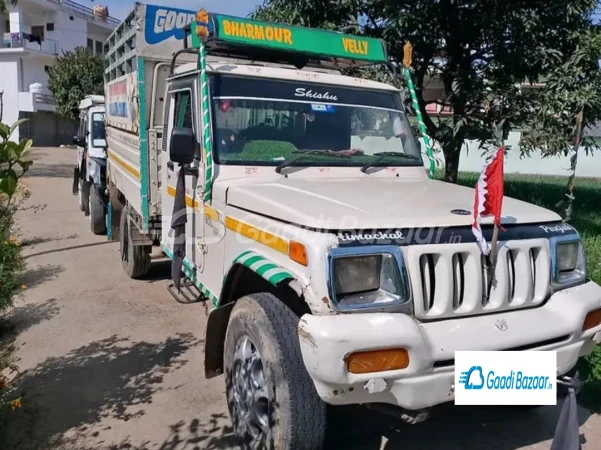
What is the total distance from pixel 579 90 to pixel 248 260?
552 cm

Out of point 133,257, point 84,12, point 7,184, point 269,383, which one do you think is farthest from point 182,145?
point 84,12

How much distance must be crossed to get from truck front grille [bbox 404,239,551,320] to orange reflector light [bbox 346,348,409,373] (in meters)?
0.24

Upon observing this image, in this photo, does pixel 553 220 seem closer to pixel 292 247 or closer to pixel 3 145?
pixel 292 247

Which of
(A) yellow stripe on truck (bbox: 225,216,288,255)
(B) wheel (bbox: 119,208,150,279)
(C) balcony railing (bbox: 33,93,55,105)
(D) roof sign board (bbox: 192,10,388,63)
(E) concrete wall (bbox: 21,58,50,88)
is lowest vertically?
(B) wheel (bbox: 119,208,150,279)

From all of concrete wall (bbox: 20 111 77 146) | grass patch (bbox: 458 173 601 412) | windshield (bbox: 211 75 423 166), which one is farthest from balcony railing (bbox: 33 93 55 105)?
windshield (bbox: 211 75 423 166)

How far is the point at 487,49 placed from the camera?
7949mm

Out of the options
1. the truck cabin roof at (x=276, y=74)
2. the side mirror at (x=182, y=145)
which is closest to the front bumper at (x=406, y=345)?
the side mirror at (x=182, y=145)

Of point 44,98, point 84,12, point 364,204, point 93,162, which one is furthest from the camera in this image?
point 84,12

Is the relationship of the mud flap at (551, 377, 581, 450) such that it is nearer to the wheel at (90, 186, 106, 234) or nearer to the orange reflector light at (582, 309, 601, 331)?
the orange reflector light at (582, 309, 601, 331)

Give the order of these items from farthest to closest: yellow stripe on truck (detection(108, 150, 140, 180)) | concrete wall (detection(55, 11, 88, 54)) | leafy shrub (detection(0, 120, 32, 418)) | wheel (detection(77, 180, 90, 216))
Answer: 1. concrete wall (detection(55, 11, 88, 54))
2. wheel (detection(77, 180, 90, 216))
3. yellow stripe on truck (detection(108, 150, 140, 180))
4. leafy shrub (detection(0, 120, 32, 418))

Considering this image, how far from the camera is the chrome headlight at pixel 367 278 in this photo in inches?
101

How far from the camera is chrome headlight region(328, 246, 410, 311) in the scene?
2.58 metres

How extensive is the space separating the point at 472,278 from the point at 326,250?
750 mm

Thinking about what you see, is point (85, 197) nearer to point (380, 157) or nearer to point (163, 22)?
point (163, 22)
